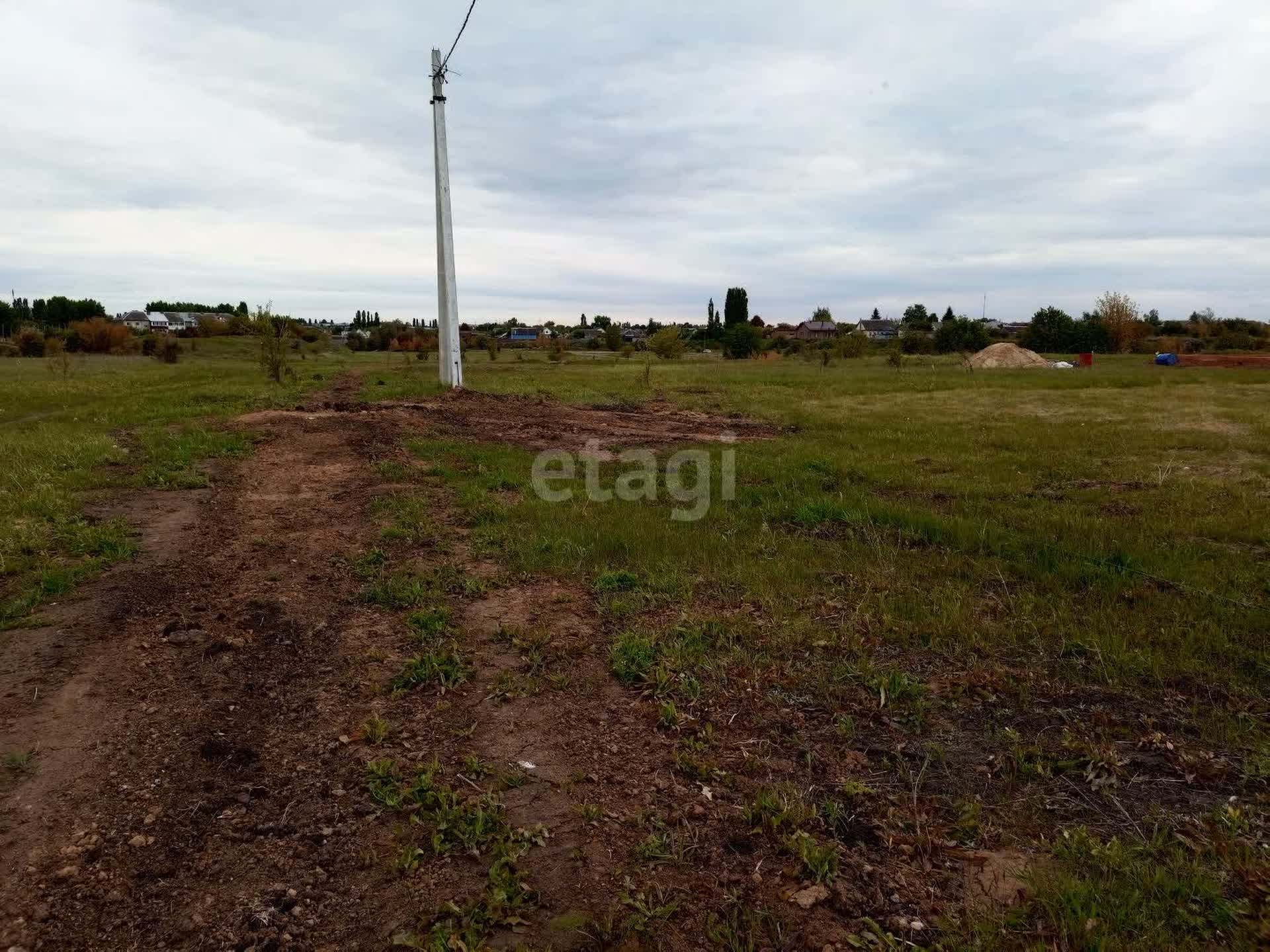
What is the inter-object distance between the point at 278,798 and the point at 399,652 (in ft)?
4.25

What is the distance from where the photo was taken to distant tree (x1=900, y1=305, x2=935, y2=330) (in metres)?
91.6

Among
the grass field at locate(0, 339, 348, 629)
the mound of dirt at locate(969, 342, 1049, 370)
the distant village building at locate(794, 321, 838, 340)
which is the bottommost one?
the grass field at locate(0, 339, 348, 629)

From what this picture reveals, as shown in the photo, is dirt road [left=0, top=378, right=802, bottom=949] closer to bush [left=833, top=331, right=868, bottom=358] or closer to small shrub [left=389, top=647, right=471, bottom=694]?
small shrub [left=389, top=647, right=471, bottom=694]

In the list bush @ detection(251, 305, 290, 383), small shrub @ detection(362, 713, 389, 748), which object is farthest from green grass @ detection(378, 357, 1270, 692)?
bush @ detection(251, 305, 290, 383)

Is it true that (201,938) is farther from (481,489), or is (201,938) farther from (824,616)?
(481,489)

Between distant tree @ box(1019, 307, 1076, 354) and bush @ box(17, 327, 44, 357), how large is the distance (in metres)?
69.1

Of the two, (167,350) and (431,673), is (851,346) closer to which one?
(167,350)

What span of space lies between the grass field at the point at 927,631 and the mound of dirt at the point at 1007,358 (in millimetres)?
36203

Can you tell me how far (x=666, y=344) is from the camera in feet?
167

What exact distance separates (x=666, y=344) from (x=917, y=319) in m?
66.6

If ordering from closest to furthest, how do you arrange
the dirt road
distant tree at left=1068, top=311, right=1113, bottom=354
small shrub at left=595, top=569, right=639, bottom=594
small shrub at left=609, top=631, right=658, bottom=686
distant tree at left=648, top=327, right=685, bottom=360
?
the dirt road → small shrub at left=609, top=631, right=658, bottom=686 → small shrub at left=595, top=569, right=639, bottom=594 → distant tree at left=648, top=327, right=685, bottom=360 → distant tree at left=1068, top=311, right=1113, bottom=354

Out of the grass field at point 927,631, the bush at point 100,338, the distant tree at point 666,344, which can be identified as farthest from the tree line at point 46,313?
the grass field at point 927,631

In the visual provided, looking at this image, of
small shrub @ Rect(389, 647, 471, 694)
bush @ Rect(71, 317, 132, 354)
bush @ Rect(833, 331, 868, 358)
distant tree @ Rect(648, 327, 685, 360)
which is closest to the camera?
small shrub @ Rect(389, 647, 471, 694)

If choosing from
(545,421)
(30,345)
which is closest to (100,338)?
(30,345)
